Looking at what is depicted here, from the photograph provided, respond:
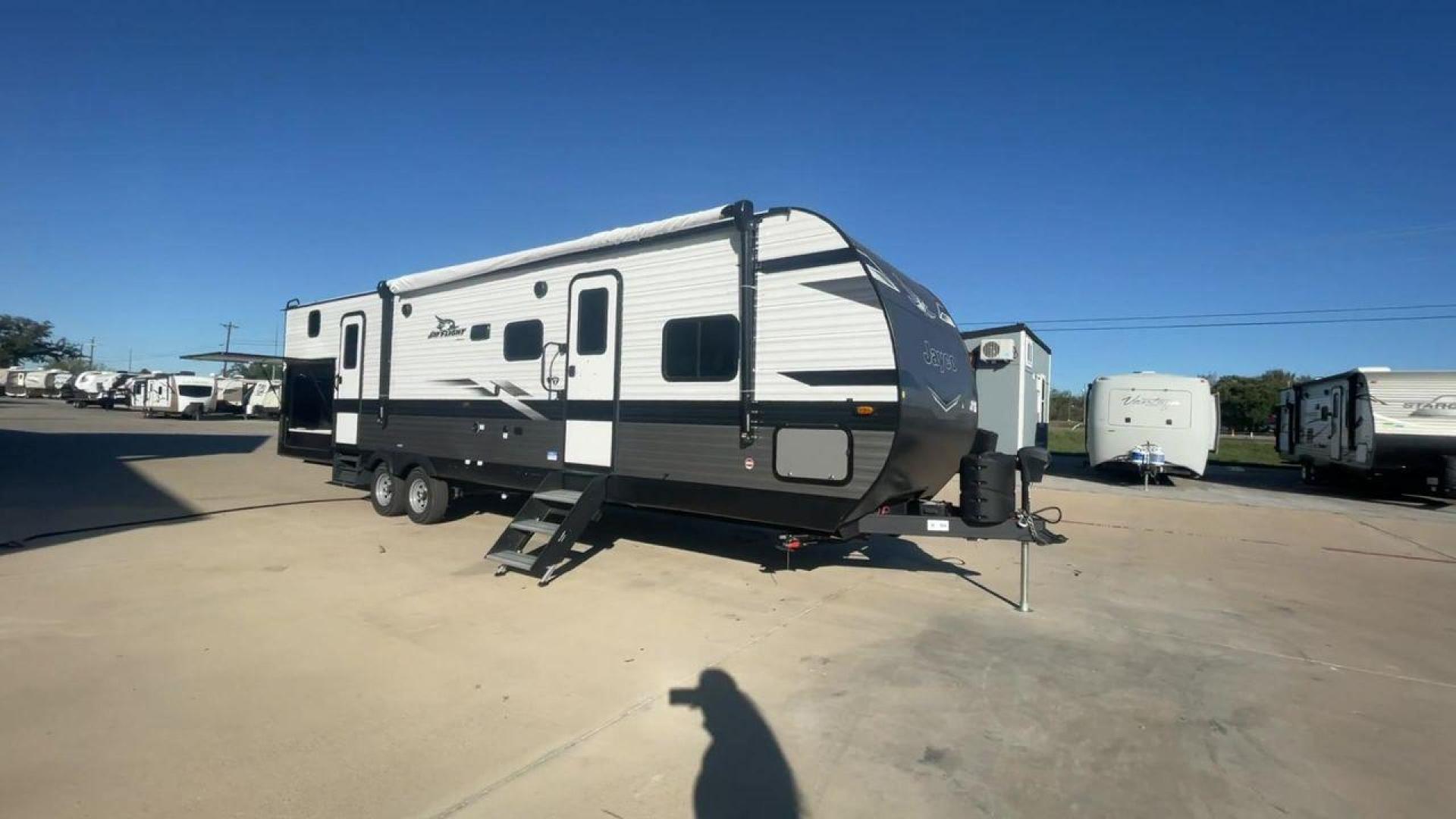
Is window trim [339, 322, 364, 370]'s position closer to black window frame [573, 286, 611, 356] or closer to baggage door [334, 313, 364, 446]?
baggage door [334, 313, 364, 446]

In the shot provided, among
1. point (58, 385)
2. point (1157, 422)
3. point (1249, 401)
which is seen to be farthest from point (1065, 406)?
point (58, 385)

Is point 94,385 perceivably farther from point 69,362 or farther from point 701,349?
point 701,349

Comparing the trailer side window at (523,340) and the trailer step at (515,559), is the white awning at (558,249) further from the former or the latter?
the trailer step at (515,559)

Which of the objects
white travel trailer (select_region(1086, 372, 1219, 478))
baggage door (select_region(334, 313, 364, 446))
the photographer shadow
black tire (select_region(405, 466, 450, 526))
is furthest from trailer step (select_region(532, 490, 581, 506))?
white travel trailer (select_region(1086, 372, 1219, 478))

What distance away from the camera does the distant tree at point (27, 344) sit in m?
80.4

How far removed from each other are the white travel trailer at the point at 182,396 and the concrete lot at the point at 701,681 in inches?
1435

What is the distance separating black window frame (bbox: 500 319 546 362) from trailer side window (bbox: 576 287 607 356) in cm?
56

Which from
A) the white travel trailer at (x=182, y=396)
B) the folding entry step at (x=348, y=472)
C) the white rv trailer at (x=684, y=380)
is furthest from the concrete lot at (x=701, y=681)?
the white travel trailer at (x=182, y=396)

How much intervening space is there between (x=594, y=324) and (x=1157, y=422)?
47.8 ft

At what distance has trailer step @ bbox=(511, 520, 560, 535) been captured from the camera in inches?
277

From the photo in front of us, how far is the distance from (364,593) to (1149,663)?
244 inches

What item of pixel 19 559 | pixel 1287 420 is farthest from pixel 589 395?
pixel 1287 420

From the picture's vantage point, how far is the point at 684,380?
22.4 feet

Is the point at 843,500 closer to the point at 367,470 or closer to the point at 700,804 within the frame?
the point at 700,804
